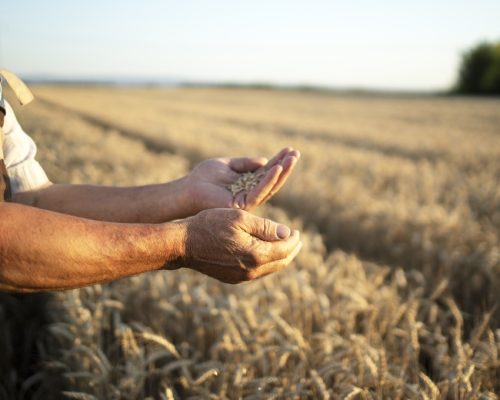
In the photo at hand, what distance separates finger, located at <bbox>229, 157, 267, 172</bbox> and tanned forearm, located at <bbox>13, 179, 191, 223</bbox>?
0.29m

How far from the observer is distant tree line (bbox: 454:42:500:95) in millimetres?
53019

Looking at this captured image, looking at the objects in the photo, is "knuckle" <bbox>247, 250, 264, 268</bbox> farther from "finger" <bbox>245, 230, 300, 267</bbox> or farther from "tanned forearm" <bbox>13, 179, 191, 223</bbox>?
"tanned forearm" <bbox>13, 179, 191, 223</bbox>

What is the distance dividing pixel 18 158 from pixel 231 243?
3.04 ft

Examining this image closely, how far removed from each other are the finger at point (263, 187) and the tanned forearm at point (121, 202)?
311 millimetres

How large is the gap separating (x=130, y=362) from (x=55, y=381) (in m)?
0.47

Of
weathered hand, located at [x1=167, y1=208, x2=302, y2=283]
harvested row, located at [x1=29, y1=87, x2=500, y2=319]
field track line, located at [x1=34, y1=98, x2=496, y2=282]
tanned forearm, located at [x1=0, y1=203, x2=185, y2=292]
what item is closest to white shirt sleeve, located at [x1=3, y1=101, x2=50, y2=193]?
tanned forearm, located at [x1=0, y1=203, x2=185, y2=292]

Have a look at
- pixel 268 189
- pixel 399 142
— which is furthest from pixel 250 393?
pixel 399 142

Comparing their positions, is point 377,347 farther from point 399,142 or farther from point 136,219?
point 399,142

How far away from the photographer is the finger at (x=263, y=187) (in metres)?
1.69

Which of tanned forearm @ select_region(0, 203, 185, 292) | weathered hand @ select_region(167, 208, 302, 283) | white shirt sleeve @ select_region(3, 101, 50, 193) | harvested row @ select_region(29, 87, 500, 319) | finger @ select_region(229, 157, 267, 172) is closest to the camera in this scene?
tanned forearm @ select_region(0, 203, 185, 292)

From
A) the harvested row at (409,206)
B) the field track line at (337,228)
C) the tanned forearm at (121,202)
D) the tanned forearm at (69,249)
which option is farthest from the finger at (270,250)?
the field track line at (337,228)

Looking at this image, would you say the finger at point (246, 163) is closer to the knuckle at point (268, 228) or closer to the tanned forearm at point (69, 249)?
the knuckle at point (268, 228)

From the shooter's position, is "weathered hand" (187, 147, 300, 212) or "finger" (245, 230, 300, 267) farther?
"weathered hand" (187, 147, 300, 212)

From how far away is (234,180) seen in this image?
2.00 meters
